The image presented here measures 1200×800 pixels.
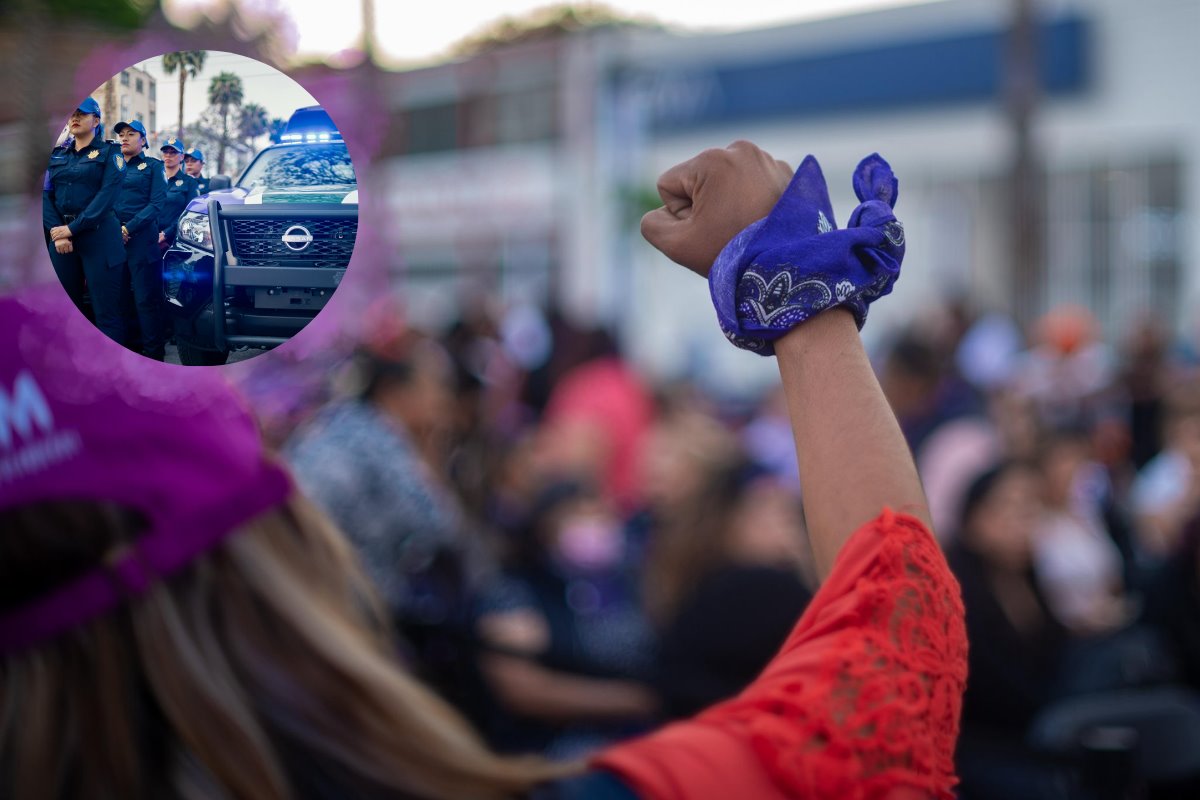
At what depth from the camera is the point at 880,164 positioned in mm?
912

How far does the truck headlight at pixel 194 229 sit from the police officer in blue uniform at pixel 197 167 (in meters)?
0.02

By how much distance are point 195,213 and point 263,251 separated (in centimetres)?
5

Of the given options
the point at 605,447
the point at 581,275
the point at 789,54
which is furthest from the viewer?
the point at 581,275

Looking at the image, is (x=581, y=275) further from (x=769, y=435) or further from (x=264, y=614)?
(x=264, y=614)

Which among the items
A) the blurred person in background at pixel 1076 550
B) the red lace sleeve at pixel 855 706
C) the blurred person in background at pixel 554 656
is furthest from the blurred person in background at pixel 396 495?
the red lace sleeve at pixel 855 706

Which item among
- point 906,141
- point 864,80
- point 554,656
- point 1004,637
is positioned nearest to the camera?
point 1004,637

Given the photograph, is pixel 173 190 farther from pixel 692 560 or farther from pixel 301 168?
pixel 692 560

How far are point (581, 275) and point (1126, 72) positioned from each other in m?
7.20

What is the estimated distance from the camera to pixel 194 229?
0.73m

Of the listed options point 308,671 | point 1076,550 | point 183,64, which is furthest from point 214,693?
point 1076,550

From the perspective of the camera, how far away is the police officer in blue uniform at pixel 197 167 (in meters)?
0.74

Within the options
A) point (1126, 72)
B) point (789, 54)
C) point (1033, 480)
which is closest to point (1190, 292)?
point (1126, 72)

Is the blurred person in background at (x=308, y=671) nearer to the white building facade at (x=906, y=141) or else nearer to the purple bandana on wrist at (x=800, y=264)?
the purple bandana on wrist at (x=800, y=264)

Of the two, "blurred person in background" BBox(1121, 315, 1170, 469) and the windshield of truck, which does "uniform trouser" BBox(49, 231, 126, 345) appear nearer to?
the windshield of truck
